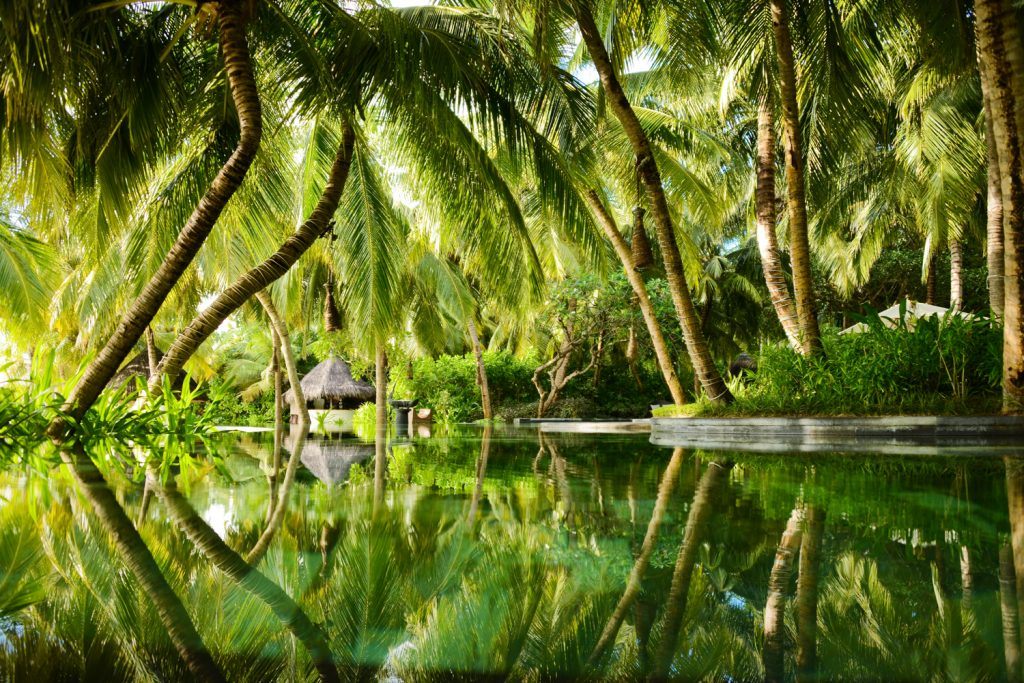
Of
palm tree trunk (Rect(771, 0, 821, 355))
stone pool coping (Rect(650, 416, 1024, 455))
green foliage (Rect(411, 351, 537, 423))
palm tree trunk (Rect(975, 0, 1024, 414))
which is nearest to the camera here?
stone pool coping (Rect(650, 416, 1024, 455))

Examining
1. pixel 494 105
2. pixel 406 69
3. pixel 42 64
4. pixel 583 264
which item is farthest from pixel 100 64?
pixel 583 264

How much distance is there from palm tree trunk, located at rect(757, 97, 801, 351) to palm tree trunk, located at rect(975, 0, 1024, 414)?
8.09 ft

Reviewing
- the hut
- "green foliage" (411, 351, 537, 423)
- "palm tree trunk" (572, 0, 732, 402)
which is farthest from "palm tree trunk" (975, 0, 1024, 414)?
the hut

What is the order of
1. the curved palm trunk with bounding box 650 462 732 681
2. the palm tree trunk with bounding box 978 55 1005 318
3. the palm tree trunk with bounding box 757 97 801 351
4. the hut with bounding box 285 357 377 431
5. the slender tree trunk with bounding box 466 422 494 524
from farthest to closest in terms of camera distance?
the hut with bounding box 285 357 377 431, the palm tree trunk with bounding box 757 97 801 351, the palm tree trunk with bounding box 978 55 1005 318, the slender tree trunk with bounding box 466 422 494 524, the curved palm trunk with bounding box 650 462 732 681

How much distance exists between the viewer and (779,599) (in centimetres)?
169

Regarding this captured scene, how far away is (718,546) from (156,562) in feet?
5.24

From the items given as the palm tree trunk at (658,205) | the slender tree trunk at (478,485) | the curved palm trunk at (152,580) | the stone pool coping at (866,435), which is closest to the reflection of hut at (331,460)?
the slender tree trunk at (478,485)

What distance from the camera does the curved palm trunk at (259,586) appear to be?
1.38 m

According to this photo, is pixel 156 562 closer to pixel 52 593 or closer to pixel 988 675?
pixel 52 593

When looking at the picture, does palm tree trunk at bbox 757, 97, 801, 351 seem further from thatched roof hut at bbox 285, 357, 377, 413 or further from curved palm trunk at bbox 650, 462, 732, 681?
thatched roof hut at bbox 285, 357, 377, 413

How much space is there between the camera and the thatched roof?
27.7 metres

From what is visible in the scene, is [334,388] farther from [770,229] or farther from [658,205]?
[770,229]

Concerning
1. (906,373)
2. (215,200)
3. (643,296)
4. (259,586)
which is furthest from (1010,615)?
(643,296)

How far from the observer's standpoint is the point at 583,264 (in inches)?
778
